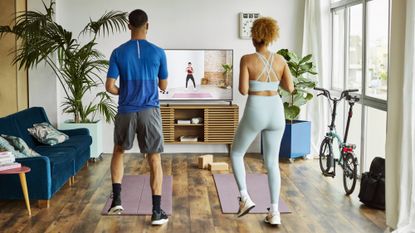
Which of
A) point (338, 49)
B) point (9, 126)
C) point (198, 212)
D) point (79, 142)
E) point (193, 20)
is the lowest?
point (198, 212)

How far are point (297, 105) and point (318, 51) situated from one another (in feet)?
2.49

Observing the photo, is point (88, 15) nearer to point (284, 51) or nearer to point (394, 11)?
point (284, 51)

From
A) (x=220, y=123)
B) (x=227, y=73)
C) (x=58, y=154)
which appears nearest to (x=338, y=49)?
(x=227, y=73)

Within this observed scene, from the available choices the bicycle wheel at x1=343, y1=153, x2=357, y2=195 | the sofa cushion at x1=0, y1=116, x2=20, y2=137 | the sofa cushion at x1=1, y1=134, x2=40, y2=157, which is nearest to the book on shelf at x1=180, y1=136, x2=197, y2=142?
the sofa cushion at x1=0, y1=116, x2=20, y2=137

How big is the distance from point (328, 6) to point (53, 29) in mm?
3335

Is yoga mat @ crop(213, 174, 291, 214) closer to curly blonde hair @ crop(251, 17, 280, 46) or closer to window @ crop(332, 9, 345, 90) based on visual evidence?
curly blonde hair @ crop(251, 17, 280, 46)

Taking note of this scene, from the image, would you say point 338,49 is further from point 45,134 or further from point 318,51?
point 45,134

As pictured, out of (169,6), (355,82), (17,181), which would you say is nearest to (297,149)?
(355,82)

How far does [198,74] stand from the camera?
7.57m

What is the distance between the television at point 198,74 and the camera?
24.7 ft

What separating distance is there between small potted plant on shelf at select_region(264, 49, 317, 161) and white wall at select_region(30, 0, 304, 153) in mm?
794

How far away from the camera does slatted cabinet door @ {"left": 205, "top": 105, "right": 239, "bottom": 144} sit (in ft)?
24.6

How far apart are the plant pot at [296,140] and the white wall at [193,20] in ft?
3.53

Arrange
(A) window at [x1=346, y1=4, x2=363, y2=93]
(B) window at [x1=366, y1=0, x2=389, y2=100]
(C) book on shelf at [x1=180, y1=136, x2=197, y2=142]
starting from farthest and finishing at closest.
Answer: (C) book on shelf at [x1=180, y1=136, x2=197, y2=142], (A) window at [x1=346, y1=4, x2=363, y2=93], (B) window at [x1=366, y1=0, x2=389, y2=100]
